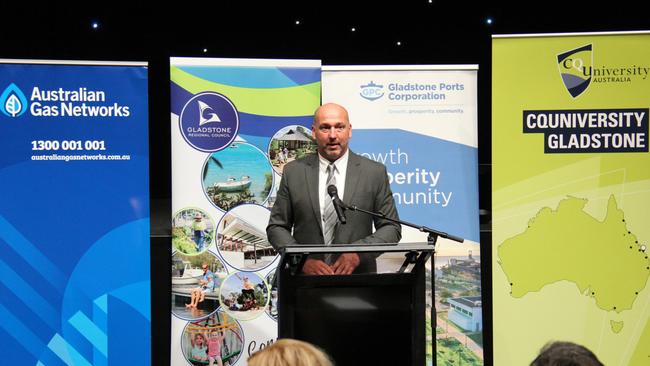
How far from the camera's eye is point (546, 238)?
5262 millimetres

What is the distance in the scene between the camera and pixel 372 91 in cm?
543

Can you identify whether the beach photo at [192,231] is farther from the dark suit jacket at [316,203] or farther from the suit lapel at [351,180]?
the suit lapel at [351,180]

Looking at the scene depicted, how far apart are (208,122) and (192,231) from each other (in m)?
0.67

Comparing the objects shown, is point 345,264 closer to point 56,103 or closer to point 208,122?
point 208,122

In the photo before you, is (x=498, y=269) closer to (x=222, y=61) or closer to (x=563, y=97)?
(x=563, y=97)

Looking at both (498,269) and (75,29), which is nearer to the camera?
(498,269)

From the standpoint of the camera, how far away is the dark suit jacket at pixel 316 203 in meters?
4.33

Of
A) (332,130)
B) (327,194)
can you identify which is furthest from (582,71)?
(327,194)

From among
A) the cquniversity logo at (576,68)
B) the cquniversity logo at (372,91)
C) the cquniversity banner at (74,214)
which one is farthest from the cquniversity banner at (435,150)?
the cquniversity banner at (74,214)

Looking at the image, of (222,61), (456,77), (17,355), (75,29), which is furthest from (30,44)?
(456,77)

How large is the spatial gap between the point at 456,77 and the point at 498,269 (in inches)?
47.9

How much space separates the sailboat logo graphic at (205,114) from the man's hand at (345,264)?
1894 millimetres

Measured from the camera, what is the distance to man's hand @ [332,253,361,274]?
371 cm

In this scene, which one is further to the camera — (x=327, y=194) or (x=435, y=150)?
(x=435, y=150)
